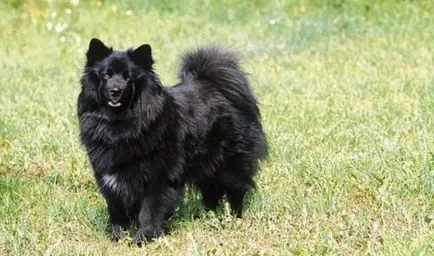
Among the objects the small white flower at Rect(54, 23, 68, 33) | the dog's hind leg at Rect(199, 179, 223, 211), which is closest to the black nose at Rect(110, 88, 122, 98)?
the dog's hind leg at Rect(199, 179, 223, 211)

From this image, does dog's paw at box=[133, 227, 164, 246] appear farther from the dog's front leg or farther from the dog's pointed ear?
the dog's pointed ear

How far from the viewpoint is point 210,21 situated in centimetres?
1414

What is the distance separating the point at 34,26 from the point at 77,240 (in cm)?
950

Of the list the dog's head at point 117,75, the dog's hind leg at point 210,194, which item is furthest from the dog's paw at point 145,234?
the dog's head at point 117,75

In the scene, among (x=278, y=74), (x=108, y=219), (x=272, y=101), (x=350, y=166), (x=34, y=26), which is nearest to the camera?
(x=108, y=219)

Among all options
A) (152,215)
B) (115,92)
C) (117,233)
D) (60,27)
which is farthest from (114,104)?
(60,27)

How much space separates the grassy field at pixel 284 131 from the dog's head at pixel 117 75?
93cm

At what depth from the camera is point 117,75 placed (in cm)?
480

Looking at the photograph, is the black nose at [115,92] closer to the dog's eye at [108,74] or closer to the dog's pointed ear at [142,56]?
the dog's eye at [108,74]

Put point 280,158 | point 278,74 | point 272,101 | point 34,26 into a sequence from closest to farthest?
point 280,158 → point 272,101 → point 278,74 → point 34,26

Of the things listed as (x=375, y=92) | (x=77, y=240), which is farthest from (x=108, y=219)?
(x=375, y=92)

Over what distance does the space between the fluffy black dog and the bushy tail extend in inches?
5.7

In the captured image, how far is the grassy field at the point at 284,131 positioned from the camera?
4.79 meters

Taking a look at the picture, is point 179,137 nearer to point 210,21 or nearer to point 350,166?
point 350,166
